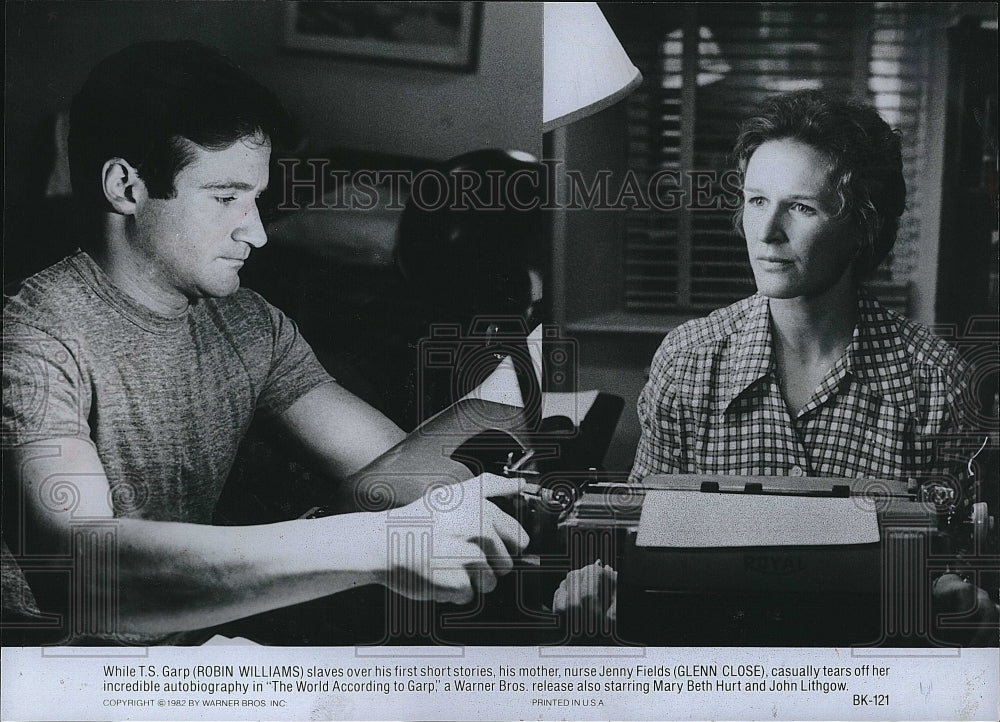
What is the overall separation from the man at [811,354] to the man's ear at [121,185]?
1.31 metres

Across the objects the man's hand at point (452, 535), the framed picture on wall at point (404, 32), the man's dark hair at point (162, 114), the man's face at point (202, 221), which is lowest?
the man's hand at point (452, 535)

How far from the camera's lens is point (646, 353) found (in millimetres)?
2510

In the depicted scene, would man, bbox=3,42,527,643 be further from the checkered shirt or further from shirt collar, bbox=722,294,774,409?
shirt collar, bbox=722,294,774,409

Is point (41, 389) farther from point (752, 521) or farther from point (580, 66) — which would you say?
point (752, 521)

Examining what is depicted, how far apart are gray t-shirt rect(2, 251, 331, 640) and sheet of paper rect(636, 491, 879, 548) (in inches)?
35.4

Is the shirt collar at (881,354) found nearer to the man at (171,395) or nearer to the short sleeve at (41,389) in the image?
the man at (171,395)

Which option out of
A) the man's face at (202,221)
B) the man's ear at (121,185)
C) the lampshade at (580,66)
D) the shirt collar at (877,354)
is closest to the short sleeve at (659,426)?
the shirt collar at (877,354)

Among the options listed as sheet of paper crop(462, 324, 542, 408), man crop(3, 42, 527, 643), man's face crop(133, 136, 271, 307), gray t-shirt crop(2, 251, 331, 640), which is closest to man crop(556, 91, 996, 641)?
sheet of paper crop(462, 324, 542, 408)

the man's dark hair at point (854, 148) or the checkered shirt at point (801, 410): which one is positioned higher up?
the man's dark hair at point (854, 148)

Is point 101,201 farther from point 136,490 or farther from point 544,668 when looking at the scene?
point 544,668

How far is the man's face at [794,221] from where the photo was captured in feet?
8.05

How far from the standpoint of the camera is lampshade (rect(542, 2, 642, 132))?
8.12 ft

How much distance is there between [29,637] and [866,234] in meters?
2.26

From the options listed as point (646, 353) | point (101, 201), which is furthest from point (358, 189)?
point (646, 353)
